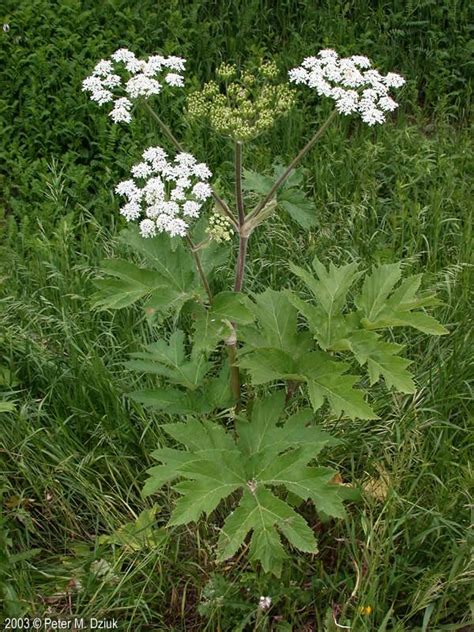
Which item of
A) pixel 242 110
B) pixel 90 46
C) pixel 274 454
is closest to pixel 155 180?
pixel 242 110

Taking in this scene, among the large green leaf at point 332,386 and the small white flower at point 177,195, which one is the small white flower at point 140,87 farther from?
the large green leaf at point 332,386

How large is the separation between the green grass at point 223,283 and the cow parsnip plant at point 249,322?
12.3 inches

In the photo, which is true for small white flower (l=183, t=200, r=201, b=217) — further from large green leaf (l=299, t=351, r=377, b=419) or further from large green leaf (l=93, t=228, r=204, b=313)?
large green leaf (l=299, t=351, r=377, b=419)

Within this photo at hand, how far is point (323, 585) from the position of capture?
271cm

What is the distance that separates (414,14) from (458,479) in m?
4.06

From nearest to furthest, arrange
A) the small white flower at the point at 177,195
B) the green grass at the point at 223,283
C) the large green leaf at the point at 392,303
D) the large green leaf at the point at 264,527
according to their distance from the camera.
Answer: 1. the large green leaf at the point at 264,527
2. the small white flower at the point at 177,195
3. the large green leaf at the point at 392,303
4. the green grass at the point at 223,283

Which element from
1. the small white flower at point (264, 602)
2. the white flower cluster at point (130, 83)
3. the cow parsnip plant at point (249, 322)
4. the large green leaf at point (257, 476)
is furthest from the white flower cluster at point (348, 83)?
the small white flower at point (264, 602)

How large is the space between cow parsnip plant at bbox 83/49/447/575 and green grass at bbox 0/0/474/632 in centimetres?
31

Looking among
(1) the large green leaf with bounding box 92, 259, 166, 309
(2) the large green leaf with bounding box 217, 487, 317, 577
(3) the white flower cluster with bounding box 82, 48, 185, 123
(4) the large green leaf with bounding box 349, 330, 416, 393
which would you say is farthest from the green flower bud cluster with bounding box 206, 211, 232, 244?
(2) the large green leaf with bounding box 217, 487, 317, 577

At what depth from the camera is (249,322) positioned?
2.31 m

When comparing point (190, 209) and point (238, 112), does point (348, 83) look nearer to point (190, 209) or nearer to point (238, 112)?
point (238, 112)

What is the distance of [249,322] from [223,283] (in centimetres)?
151

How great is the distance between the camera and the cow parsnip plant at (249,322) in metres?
2.28

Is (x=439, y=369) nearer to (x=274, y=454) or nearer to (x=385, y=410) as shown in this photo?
(x=385, y=410)
